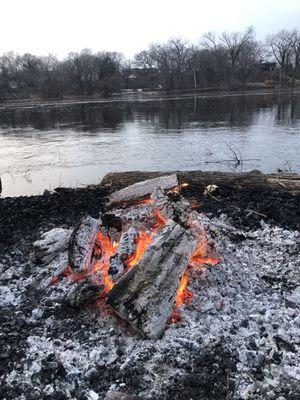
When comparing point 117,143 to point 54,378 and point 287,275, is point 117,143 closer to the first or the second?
point 287,275

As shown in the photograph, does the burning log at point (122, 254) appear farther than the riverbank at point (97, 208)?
No

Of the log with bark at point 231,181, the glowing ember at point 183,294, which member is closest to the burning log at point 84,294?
the glowing ember at point 183,294

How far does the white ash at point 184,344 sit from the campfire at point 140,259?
0.56ft

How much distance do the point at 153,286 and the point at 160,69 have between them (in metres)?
94.4

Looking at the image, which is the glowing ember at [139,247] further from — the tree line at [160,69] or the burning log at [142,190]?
the tree line at [160,69]

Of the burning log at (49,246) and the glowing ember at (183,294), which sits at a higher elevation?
the burning log at (49,246)

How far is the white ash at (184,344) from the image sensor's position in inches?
153

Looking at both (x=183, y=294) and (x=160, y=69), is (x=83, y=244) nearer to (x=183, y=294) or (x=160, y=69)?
(x=183, y=294)

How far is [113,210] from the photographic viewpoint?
7648 mm

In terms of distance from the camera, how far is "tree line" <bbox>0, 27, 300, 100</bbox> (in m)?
82.5

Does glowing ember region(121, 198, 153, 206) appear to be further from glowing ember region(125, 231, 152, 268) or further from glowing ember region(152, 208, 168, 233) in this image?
glowing ember region(125, 231, 152, 268)

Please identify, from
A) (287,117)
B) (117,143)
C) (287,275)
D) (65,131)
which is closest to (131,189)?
(287,275)

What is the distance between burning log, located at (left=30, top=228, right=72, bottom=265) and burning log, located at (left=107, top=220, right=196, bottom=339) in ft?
5.58

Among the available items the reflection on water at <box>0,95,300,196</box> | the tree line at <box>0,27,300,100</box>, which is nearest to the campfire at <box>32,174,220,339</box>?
the reflection on water at <box>0,95,300,196</box>
